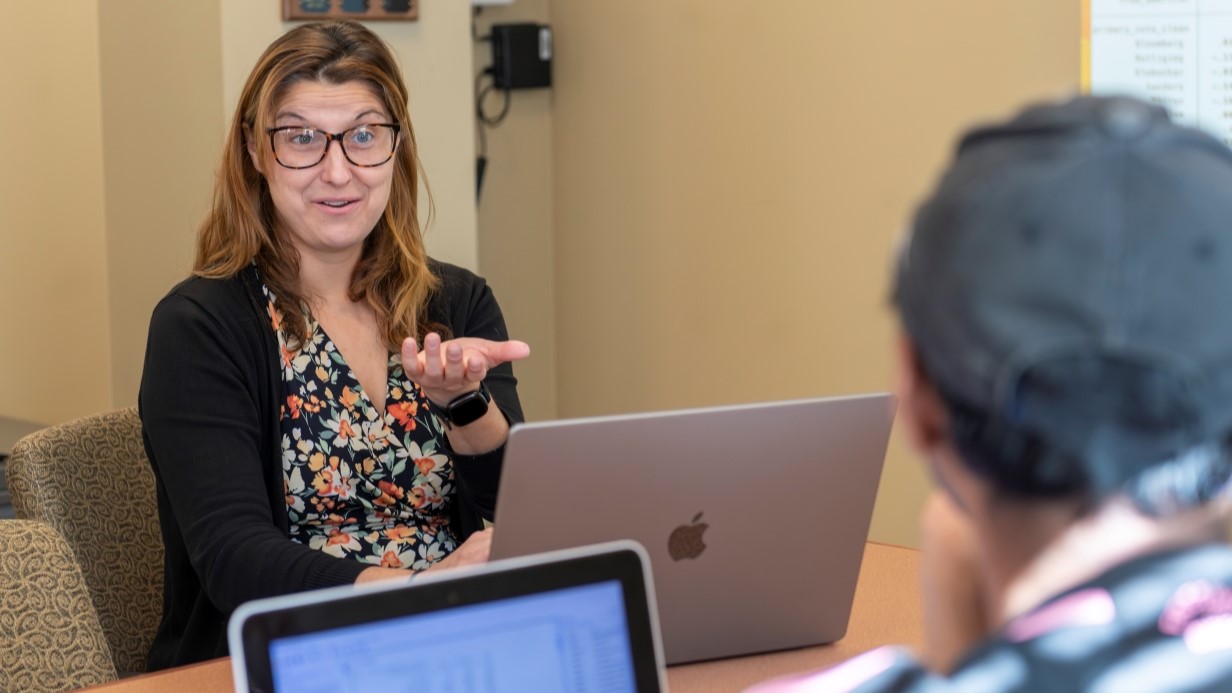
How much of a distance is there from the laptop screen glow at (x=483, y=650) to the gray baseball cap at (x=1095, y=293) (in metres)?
0.53

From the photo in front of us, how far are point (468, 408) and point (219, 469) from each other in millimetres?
312

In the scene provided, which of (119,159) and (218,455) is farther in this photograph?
(119,159)

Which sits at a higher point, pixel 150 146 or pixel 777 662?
pixel 150 146

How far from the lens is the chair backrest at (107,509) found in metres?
1.88

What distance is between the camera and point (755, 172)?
304 centimetres

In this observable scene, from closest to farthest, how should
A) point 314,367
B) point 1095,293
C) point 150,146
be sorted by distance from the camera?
point 1095,293 → point 314,367 → point 150,146

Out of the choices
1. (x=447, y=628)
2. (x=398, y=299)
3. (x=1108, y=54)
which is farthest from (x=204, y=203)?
(x=447, y=628)

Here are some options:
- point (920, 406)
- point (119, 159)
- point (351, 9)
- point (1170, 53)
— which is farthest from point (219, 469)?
point (119, 159)

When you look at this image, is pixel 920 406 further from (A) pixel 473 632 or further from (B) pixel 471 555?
(B) pixel 471 555

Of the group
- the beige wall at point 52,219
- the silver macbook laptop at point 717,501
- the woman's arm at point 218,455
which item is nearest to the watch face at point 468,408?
the woman's arm at point 218,455

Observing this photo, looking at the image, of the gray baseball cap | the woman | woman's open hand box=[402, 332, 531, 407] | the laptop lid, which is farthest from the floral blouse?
the gray baseball cap

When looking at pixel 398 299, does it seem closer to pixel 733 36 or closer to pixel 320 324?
pixel 320 324

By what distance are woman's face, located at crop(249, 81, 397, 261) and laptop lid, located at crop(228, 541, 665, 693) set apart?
101 centimetres

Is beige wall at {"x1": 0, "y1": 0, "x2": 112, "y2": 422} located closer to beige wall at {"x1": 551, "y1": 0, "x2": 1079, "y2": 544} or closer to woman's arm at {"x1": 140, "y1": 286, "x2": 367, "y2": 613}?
beige wall at {"x1": 551, "y1": 0, "x2": 1079, "y2": 544}
